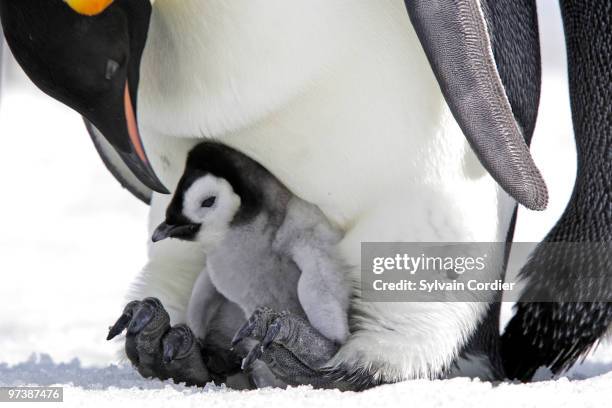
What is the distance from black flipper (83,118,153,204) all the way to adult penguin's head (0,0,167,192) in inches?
19.0

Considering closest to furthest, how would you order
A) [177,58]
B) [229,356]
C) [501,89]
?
1. [501,89]
2. [177,58]
3. [229,356]

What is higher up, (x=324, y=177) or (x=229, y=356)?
(x=324, y=177)

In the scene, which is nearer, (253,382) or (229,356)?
(253,382)

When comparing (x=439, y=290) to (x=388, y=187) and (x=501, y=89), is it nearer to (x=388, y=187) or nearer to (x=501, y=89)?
(x=388, y=187)

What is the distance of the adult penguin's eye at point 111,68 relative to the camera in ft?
4.39

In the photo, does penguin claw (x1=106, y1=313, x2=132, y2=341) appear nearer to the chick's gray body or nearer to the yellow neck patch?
the chick's gray body

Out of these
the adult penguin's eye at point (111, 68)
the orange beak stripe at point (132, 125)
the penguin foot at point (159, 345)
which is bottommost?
the penguin foot at point (159, 345)

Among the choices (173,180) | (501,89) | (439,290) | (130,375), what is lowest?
(130,375)

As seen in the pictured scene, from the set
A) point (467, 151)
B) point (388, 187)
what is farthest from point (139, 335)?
point (467, 151)

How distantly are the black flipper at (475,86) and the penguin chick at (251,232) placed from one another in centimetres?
27

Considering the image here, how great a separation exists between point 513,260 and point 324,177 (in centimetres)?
36

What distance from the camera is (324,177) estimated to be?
1.49 metres

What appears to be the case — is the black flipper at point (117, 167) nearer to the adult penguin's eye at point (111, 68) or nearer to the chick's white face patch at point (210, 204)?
the chick's white face patch at point (210, 204)

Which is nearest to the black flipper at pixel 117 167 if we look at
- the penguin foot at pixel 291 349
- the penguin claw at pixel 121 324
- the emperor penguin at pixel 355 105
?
the emperor penguin at pixel 355 105
